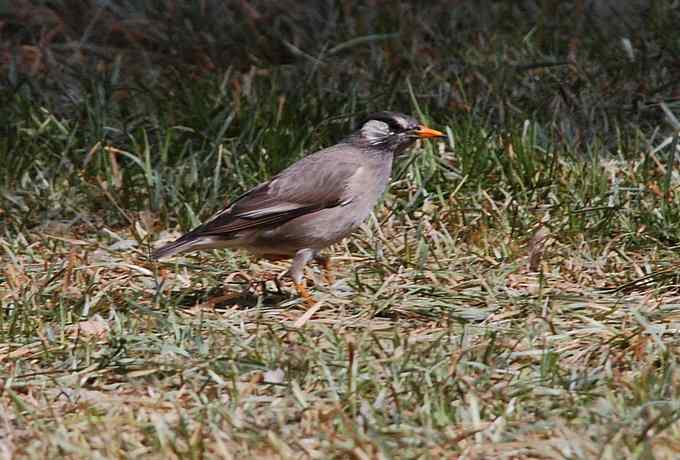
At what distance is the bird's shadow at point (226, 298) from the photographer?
552 centimetres

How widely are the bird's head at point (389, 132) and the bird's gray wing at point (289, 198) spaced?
283 millimetres

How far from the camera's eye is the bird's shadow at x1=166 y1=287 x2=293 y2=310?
18.1ft

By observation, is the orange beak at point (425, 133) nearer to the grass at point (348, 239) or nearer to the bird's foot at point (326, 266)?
the grass at point (348, 239)

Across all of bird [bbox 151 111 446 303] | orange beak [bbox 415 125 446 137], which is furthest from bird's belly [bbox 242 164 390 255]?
orange beak [bbox 415 125 446 137]

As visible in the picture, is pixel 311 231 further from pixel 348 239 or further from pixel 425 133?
pixel 425 133

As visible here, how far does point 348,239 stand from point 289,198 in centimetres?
62

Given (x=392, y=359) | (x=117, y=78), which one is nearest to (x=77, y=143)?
(x=117, y=78)

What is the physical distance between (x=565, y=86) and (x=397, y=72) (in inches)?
37.8

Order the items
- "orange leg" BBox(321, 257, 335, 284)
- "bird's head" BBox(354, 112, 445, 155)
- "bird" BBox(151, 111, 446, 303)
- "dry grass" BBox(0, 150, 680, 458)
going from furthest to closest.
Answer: "bird's head" BBox(354, 112, 445, 155) < "orange leg" BBox(321, 257, 335, 284) < "bird" BBox(151, 111, 446, 303) < "dry grass" BBox(0, 150, 680, 458)

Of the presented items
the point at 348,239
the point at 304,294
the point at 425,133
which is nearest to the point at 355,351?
the point at 304,294

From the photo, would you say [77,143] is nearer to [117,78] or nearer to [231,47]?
[117,78]

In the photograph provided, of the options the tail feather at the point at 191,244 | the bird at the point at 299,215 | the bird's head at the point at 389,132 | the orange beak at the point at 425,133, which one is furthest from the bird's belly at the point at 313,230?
the orange beak at the point at 425,133

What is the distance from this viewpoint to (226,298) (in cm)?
555

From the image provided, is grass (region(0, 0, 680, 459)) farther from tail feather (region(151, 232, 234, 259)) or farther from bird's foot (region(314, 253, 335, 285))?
tail feather (region(151, 232, 234, 259))
